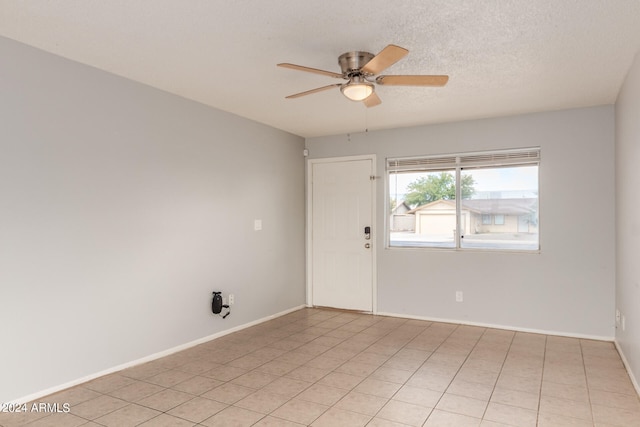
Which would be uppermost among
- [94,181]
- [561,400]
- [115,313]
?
[94,181]

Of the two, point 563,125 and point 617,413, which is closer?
point 617,413

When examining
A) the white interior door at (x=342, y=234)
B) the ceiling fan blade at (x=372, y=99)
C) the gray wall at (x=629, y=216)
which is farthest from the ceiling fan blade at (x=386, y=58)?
the white interior door at (x=342, y=234)

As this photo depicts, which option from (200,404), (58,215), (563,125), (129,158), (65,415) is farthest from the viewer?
(563,125)

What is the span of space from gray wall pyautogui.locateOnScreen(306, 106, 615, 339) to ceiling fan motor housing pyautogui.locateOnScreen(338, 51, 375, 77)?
2447 mm

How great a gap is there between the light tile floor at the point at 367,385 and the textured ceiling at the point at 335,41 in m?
2.42

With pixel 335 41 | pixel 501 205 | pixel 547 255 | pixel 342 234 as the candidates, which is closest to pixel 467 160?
pixel 501 205

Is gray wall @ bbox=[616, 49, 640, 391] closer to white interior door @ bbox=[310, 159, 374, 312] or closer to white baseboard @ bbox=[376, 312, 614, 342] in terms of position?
white baseboard @ bbox=[376, 312, 614, 342]

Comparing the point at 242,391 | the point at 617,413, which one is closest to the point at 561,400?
the point at 617,413

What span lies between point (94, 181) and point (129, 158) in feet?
1.25

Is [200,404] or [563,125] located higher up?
[563,125]

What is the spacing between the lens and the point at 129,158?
3.51 m

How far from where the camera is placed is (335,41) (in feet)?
9.02

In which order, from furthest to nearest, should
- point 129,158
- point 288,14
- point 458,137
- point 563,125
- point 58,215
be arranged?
point 458,137
point 563,125
point 129,158
point 58,215
point 288,14

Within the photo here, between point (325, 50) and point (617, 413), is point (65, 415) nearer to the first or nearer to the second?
point (325, 50)
